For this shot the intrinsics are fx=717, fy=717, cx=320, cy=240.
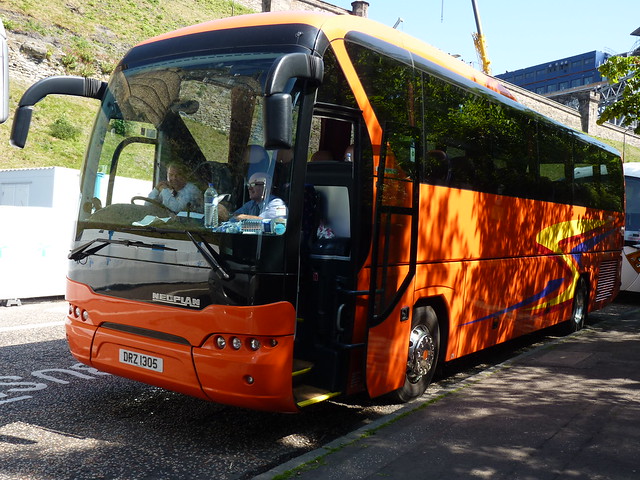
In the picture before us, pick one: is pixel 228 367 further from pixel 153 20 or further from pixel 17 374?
pixel 153 20

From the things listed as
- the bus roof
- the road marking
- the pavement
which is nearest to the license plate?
the pavement

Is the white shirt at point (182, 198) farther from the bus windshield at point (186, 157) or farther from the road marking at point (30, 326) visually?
the road marking at point (30, 326)

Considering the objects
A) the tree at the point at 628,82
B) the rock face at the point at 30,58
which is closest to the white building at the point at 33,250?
the tree at the point at 628,82

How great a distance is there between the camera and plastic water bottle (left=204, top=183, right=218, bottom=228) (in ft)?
16.3

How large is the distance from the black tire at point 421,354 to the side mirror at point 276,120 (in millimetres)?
2649

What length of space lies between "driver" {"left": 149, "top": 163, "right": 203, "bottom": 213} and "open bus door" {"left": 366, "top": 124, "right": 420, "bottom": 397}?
56.8 inches

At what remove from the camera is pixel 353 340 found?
18.2 ft

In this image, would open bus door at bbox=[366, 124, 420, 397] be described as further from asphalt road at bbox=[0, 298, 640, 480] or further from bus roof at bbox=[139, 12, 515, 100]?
bus roof at bbox=[139, 12, 515, 100]

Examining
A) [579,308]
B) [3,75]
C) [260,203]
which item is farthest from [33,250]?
[579,308]

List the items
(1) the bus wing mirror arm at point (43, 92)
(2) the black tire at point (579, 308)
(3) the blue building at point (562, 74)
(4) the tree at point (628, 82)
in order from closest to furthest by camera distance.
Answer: (1) the bus wing mirror arm at point (43, 92)
(2) the black tire at point (579, 308)
(4) the tree at point (628, 82)
(3) the blue building at point (562, 74)

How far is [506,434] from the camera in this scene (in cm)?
552

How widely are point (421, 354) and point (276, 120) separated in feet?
10.2

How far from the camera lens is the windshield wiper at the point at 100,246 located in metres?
5.16

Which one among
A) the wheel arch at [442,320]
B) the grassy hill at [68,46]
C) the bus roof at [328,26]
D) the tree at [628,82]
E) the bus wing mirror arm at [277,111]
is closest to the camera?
the bus wing mirror arm at [277,111]
